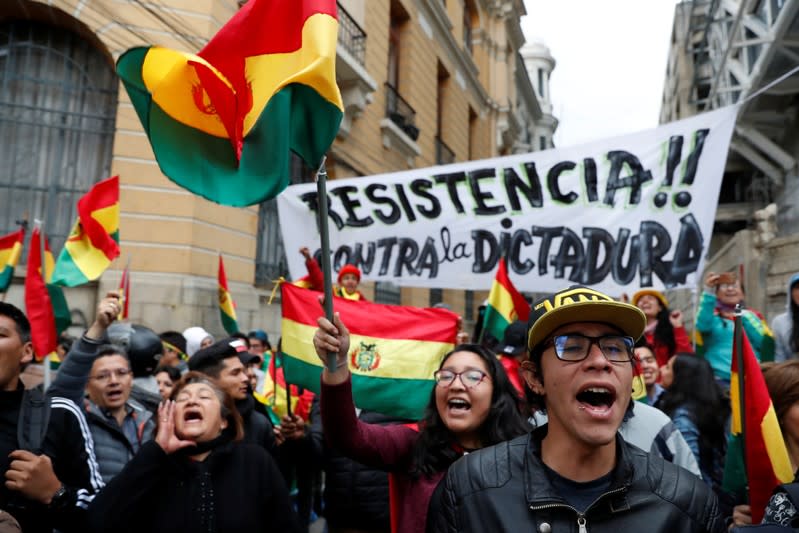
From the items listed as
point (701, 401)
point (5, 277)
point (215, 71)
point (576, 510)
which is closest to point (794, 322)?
point (701, 401)

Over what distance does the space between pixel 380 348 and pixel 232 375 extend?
89 centimetres

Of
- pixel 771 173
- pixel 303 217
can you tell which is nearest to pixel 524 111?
pixel 771 173

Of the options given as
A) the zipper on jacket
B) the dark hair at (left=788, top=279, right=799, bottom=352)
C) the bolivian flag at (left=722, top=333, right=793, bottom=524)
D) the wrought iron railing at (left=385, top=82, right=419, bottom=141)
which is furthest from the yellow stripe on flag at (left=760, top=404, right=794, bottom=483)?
the wrought iron railing at (left=385, top=82, right=419, bottom=141)

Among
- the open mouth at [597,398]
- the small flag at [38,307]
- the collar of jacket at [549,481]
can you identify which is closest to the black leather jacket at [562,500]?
the collar of jacket at [549,481]

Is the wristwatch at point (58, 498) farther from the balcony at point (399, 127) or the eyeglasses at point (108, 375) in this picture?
the balcony at point (399, 127)

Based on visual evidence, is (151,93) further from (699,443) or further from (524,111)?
(524,111)

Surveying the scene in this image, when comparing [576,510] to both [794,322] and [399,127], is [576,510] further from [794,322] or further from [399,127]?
[399,127]

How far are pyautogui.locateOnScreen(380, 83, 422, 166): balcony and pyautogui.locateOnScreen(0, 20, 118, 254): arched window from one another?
590 cm

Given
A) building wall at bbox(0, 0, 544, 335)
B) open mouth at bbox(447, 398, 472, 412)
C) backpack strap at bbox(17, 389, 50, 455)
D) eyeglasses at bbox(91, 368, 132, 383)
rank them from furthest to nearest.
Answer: building wall at bbox(0, 0, 544, 335) < eyeglasses at bbox(91, 368, 132, 383) < open mouth at bbox(447, 398, 472, 412) < backpack strap at bbox(17, 389, 50, 455)

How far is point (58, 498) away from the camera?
217cm

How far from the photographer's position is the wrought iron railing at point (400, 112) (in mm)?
13344

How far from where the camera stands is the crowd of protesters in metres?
1.55

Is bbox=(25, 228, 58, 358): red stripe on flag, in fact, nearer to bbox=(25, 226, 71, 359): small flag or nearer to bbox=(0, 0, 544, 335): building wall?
bbox=(25, 226, 71, 359): small flag

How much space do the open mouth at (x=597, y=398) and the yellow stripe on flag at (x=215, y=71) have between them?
42.2 inches
